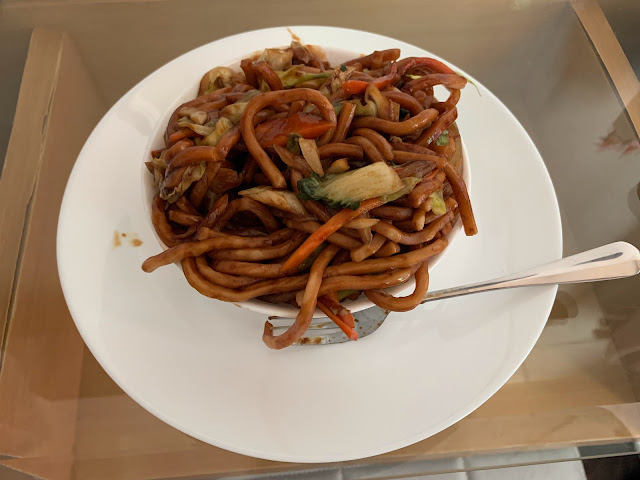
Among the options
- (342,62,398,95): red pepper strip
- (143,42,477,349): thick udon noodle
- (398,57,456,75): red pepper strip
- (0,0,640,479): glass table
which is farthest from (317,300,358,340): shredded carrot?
(398,57,456,75): red pepper strip

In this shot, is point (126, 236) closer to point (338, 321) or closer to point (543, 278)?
point (338, 321)

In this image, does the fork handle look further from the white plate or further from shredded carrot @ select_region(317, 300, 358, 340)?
shredded carrot @ select_region(317, 300, 358, 340)

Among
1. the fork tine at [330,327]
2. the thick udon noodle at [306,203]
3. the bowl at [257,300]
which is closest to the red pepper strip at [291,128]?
the thick udon noodle at [306,203]

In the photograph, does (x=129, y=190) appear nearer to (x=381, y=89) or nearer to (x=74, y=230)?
(x=74, y=230)

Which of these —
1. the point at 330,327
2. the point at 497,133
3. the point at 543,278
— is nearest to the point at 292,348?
the point at 330,327

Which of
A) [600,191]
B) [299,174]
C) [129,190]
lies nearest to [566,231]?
[600,191]

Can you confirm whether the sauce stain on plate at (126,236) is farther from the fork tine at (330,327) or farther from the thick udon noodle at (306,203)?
the fork tine at (330,327)

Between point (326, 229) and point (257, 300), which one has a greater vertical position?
point (326, 229)
